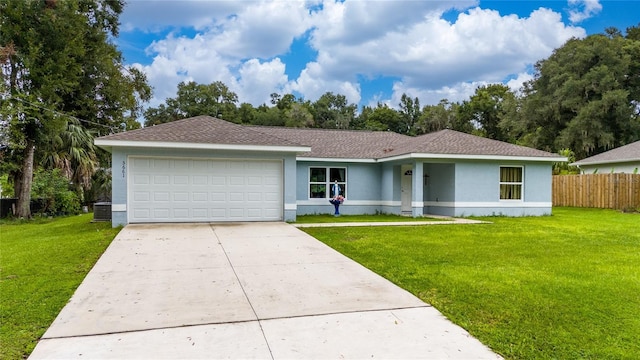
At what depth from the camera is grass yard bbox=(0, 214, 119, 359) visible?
13.3 ft

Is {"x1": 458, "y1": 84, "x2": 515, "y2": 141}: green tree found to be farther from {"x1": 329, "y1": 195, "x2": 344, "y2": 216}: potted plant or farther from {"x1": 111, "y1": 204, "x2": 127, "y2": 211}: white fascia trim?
{"x1": 111, "y1": 204, "x2": 127, "y2": 211}: white fascia trim

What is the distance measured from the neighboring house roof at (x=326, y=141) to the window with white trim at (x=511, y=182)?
74 cm

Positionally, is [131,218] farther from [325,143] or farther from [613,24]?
[613,24]

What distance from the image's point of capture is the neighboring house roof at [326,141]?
12656 millimetres

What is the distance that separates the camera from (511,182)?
16594 millimetres

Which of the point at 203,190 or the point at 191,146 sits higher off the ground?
the point at 191,146

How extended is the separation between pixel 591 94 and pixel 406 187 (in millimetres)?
24119

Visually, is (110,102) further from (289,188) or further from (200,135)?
(289,188)

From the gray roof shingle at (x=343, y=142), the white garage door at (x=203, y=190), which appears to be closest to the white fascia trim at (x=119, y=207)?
the white garage door at (x=203, y=190)

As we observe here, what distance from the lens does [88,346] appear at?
373cm

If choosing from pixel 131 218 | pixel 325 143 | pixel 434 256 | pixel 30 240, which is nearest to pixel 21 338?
pixel 434 256

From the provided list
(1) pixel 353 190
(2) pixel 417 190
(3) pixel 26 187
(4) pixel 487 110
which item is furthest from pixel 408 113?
(3) pixel 26 187

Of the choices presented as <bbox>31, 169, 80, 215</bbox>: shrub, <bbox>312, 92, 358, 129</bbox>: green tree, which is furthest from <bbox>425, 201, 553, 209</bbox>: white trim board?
<bbox>312, 92, 358, 129</bbox>: green tree

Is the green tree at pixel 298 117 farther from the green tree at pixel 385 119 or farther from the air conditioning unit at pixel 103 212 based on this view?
the air conditioning unit at pixel 103 212
